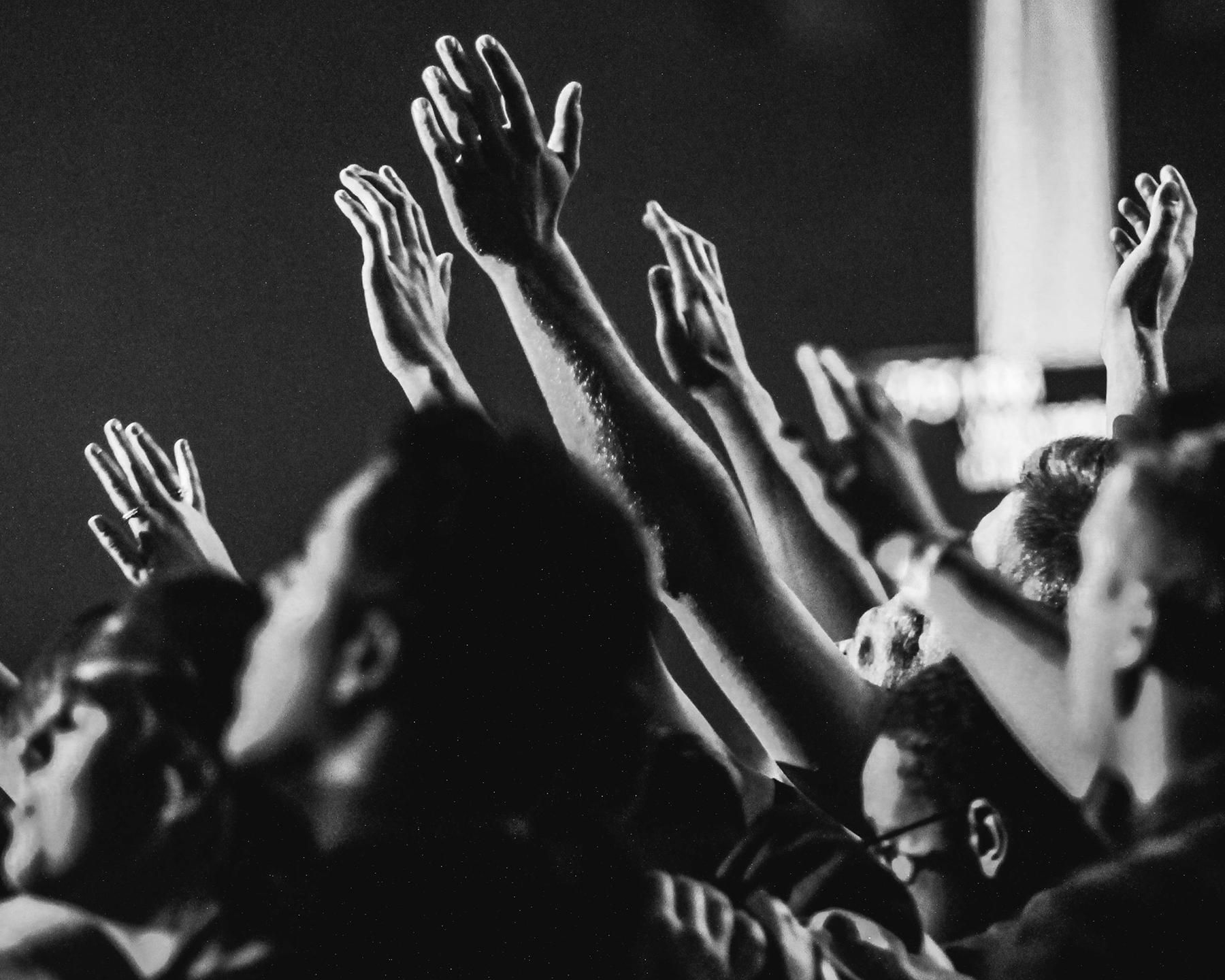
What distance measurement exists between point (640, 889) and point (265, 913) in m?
0.34

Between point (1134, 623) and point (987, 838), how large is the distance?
0.29 metres

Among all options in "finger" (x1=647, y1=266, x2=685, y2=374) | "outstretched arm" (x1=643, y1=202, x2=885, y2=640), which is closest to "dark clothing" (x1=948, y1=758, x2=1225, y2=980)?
"outstretched arm" (x1=643, y1=202, x2=885, y2=640)

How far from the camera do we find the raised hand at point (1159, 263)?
175 centimetres

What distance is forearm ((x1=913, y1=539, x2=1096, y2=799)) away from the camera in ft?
4.04

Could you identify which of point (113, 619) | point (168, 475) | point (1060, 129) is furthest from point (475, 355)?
point (1060, 129)

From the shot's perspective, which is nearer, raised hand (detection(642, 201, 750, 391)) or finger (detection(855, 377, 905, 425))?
finger (detection(855, 377, 905, 425))

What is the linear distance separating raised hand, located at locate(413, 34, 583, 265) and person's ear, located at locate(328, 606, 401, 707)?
1.84 feet

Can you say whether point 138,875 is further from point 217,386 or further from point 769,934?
point 217,386

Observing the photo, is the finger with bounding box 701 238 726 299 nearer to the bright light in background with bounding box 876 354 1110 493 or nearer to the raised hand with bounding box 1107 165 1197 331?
the raised hand with bounding box 1107 165 1197 331

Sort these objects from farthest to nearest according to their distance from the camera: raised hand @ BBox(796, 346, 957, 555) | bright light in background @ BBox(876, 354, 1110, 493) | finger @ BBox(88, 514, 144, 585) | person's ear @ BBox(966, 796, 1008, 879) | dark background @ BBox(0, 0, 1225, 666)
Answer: bright light in background @ BBox(876, 354, 1110, 493) → dark background @ BBox(0, 0, 1225, 666) → finger @ BBox(88, 514, 144, 585) → person's ear @ BBox(966, 796, 1008, 879) → raised hand @ BBox(796, 346, 957, 555)

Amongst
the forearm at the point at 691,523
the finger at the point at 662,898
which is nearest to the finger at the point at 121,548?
the forearm at the point at 691,523

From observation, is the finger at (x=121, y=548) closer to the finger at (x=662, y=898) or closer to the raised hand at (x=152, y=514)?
the raised hand at (x=152, y=514)

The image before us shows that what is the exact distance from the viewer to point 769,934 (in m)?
1.19

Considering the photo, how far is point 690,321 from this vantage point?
1576mm
